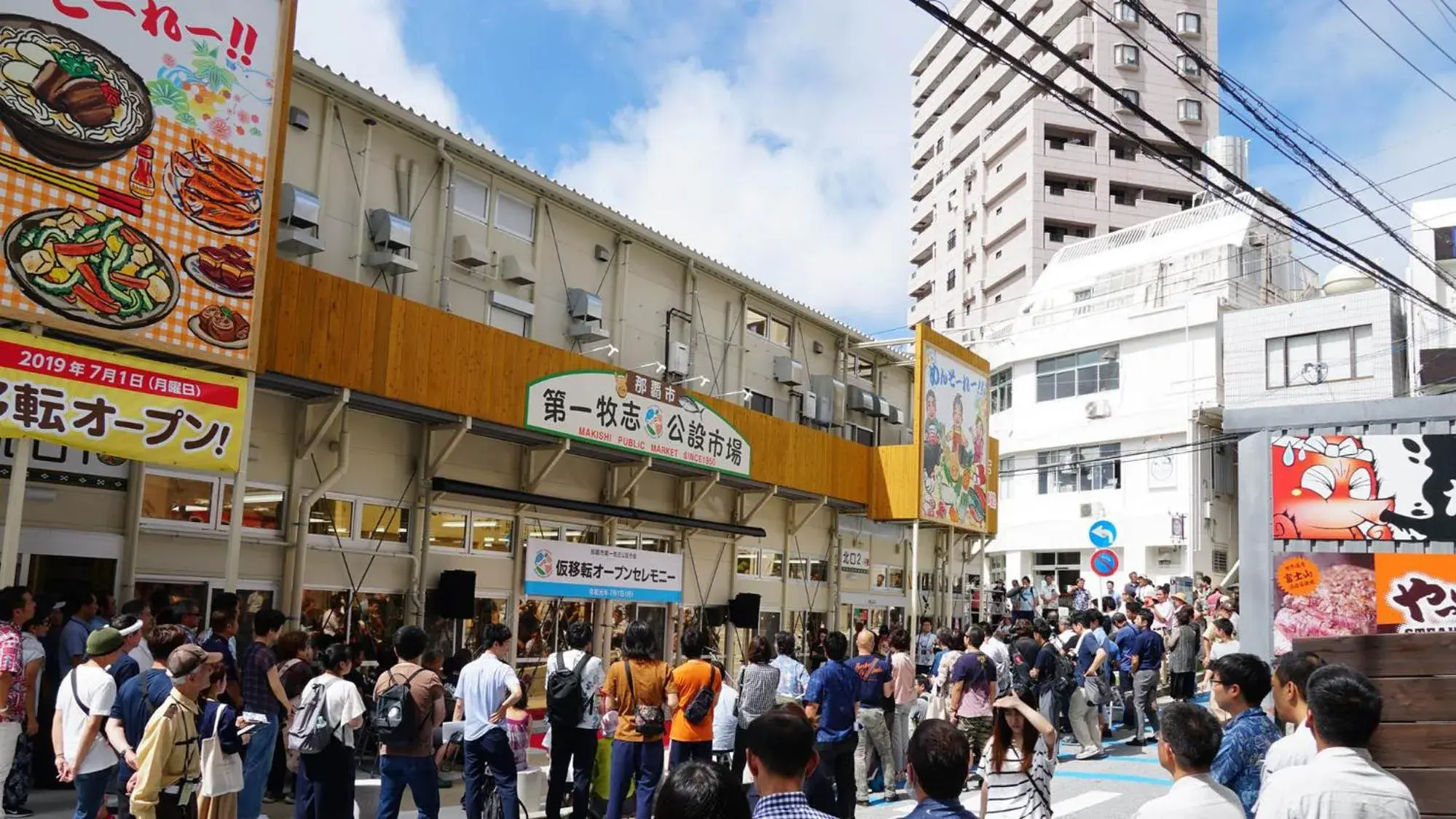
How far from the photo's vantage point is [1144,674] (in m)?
16.0

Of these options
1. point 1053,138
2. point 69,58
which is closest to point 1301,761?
point 69,58

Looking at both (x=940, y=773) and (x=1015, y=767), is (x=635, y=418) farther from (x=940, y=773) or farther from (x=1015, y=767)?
(x=940, y=773)

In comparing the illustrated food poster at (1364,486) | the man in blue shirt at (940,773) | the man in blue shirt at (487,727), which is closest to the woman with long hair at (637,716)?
the man in blue shirt at (487,727)

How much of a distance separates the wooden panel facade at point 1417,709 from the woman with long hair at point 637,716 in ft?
16.4

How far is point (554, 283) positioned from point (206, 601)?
7.42m

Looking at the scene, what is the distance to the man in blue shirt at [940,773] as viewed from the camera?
429cm

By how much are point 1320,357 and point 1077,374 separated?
25.8 ft

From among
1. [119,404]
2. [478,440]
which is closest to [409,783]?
[119,404]

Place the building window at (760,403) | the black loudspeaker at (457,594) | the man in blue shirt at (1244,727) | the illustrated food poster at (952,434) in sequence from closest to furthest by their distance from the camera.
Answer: the man in blue shirt at (1244,727)
the black loudspeaker at (457,594)
the building window at (760,403)
the illustrated food poster at (952,434)

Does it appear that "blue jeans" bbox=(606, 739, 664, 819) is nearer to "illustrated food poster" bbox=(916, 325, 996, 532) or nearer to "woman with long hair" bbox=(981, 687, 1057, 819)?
"woman with long hair" bbox=(981, 687, 1057, 819)

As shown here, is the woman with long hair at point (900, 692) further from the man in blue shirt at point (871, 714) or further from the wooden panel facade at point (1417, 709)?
the wooden panel facade at point (1417, 709)

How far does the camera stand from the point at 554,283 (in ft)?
59.3

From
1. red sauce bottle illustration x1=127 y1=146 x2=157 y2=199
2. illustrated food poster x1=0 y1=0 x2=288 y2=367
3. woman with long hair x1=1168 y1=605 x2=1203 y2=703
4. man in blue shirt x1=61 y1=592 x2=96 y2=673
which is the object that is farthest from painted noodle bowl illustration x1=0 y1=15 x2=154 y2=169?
woman with long hair x1=1168 y1=605 x2=1203 y2=703

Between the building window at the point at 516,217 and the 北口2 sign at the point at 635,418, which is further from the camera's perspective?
the building window at the point at 516,217
